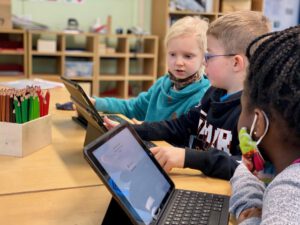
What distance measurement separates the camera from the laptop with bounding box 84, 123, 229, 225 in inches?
26.4

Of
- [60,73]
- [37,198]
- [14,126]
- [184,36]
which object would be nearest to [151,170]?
[37,198]

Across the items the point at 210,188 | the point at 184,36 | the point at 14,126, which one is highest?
the point at 184,36

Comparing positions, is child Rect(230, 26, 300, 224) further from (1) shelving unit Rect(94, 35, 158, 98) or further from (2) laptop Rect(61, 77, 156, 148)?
(1) shelving unit Rect(94, 35, 158, 98)

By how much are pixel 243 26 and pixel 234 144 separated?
0.40m

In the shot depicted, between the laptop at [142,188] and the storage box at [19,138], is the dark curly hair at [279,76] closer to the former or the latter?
the laptop at [142,188]

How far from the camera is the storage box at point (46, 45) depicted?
3479 mm

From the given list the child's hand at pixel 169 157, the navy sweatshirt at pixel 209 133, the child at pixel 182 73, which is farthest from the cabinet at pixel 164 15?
the child's hand at pixel 169 157

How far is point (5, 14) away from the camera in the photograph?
10.9 ft

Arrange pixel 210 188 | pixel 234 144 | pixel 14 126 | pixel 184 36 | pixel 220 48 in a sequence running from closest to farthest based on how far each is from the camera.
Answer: pixel 210 188 → pixel 14 126 → pixel 234 144 → pixel 220 48 → pixel 184 36

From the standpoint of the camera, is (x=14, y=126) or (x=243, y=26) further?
(x=243, y=26)

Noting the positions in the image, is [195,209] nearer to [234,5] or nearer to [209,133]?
[209,133]

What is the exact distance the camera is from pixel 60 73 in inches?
145

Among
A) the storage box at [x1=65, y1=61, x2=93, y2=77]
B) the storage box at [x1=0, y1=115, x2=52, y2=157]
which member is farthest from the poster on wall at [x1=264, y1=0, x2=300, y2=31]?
the storage box at [x1=0, y1=115, x2=52, y2=157]

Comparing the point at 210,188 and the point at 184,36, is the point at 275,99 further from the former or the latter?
the point at 184,36
